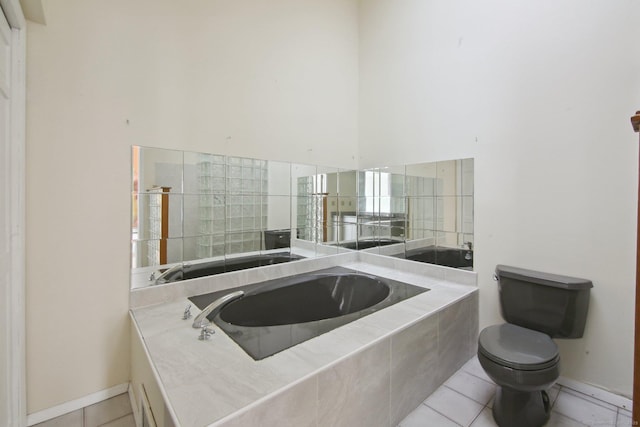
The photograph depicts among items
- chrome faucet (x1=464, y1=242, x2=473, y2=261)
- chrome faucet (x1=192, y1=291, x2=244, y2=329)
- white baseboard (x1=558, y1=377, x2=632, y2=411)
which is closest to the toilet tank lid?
chrome faucet (x1=464, y1=242, x2=473, y2=261)

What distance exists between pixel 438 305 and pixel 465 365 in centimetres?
58

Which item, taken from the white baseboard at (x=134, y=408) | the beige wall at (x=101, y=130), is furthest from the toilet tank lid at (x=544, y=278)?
the white baseboard at (x=134, y=408)

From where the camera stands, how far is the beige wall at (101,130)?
1.40m

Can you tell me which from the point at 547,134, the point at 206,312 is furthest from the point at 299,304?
the point at 547,134

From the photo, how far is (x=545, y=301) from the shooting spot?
5.16 feet

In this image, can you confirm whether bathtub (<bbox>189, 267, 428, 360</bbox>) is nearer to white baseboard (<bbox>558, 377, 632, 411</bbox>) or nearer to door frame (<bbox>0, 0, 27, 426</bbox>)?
door frame (<bbox>0, 0, 27, 426</bbox>)

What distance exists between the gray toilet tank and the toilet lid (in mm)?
94

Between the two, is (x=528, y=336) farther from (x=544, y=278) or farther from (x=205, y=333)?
(x=205, y=333)

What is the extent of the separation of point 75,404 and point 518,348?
236 cm

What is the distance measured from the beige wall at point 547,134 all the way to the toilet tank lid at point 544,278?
8 cm

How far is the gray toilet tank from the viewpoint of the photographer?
1515 millimetres

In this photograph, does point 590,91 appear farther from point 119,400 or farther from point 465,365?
point 119,400

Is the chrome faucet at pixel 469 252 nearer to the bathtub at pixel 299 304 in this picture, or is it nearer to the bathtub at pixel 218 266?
the bathtub at pixel 299 304

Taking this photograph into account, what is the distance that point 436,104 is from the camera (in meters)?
2.24
